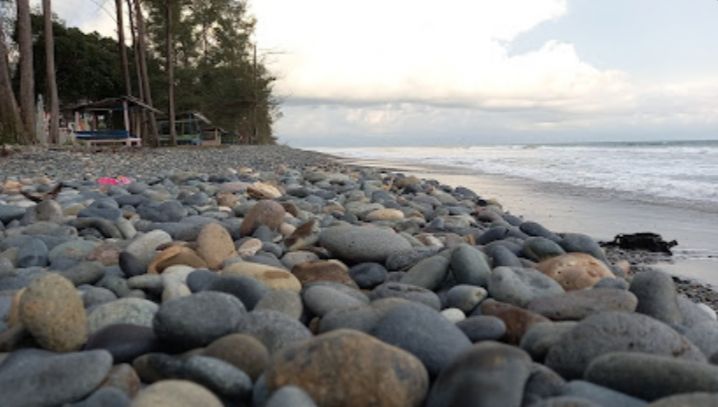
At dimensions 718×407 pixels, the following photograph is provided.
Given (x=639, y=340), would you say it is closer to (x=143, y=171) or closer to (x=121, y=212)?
(x=121, y=212)

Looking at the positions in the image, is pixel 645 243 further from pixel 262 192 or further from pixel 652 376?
pixel 652 376

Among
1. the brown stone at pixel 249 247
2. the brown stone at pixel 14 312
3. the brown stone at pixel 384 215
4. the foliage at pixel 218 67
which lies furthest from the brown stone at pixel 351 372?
the foliage at pixel 218 67

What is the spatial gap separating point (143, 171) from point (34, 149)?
4637mm

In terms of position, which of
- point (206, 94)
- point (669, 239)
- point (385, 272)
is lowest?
point (669, 239)

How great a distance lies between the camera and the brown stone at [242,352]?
1762 mm

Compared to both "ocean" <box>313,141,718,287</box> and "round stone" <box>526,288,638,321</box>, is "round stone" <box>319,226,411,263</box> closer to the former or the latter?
"round stone" <box>526,288,638,321</box>

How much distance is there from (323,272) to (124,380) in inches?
49.9

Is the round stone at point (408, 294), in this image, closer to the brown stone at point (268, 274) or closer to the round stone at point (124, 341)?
the brown stone at point (268, 274)

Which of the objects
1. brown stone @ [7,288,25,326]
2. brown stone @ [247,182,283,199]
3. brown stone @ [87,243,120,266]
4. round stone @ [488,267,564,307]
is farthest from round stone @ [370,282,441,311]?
brown stone @ [247,182,283,199]

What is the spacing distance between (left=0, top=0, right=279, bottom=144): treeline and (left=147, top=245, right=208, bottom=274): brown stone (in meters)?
30.0

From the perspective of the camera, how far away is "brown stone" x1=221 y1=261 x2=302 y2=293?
8.60 ft

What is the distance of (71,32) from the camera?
125 feet

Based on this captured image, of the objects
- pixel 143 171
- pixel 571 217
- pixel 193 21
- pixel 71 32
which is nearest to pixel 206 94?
pixel 193 21

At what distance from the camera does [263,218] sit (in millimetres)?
3918
